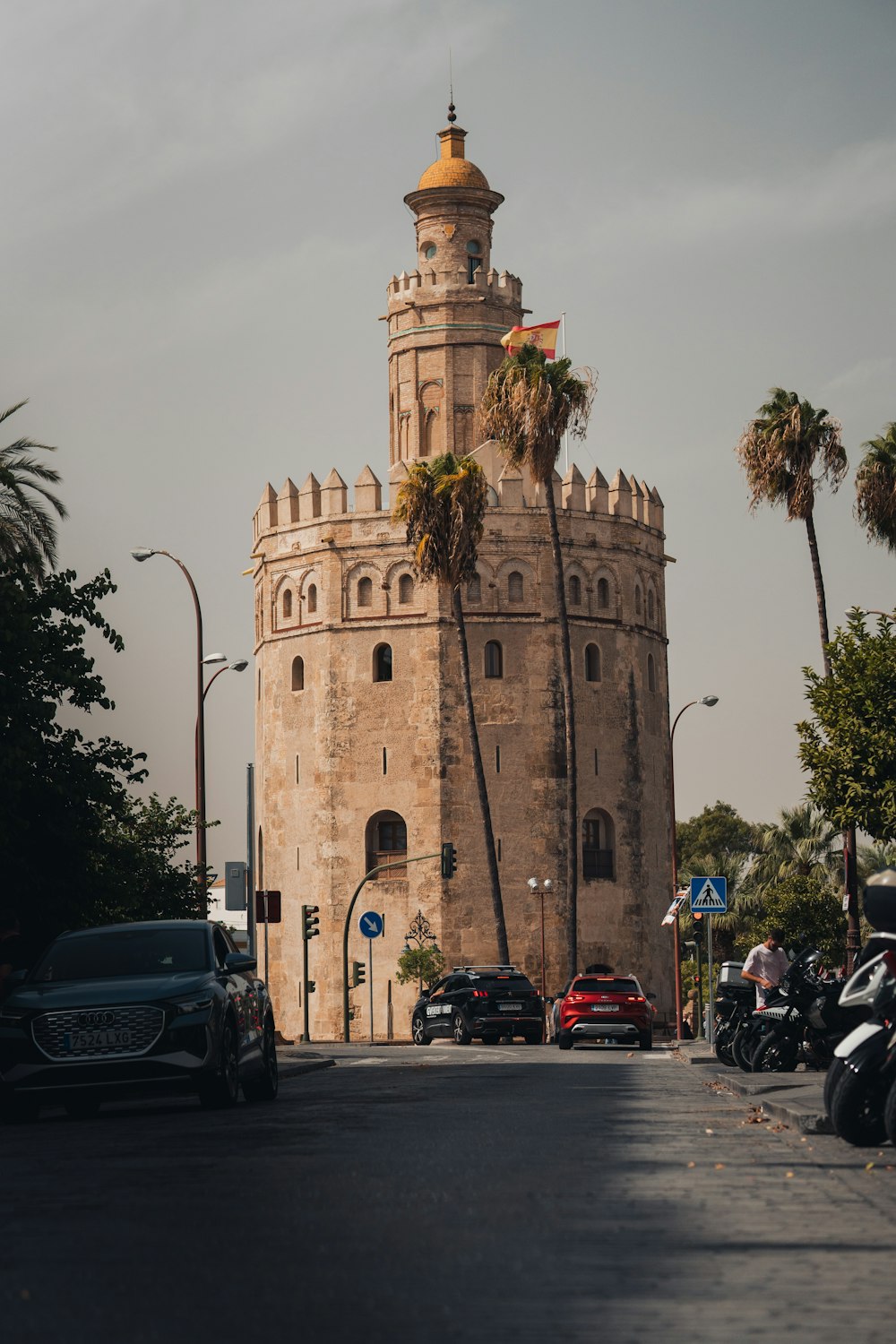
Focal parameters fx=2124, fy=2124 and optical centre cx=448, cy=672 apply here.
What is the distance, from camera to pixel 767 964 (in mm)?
23781

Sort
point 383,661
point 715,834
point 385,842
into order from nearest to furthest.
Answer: point 385,842, point 383,661, point 715,834

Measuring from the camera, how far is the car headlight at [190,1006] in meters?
15.9

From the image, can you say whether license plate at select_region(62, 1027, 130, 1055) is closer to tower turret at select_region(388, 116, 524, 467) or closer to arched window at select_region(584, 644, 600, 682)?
arched window at select_region(584, 644, 600, 682)

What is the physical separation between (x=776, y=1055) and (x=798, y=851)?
184 ft

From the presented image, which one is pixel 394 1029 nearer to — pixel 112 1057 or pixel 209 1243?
pixel 112 1057

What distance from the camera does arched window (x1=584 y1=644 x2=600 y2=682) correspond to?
72.6 metres

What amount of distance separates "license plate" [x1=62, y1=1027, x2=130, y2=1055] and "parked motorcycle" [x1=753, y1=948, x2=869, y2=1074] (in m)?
7.46

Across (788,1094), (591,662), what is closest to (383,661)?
(591,662)

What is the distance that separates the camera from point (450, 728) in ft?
231

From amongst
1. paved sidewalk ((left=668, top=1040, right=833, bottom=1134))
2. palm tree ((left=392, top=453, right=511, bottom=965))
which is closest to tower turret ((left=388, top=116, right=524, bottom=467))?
palm tree ((left=392, top=453, right=511, bottom=965))

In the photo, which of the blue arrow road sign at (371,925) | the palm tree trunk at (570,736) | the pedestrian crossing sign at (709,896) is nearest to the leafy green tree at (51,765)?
the pedestrian crossing sign at (709,896)

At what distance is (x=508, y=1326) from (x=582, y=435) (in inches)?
2313

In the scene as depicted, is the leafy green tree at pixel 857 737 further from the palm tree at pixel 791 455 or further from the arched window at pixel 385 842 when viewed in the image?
the arched window at pixel 385 842

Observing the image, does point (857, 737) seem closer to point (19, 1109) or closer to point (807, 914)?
point (19, 1109)
